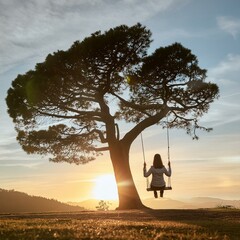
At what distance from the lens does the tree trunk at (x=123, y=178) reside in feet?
89.7

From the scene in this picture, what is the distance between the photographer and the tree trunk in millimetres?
27344

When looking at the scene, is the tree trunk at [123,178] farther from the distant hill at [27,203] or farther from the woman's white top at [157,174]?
the distant hill at [27,203]

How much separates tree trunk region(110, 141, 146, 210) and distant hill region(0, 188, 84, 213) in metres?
13.4

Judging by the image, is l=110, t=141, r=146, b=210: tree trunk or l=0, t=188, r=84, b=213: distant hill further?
l=0, t=188, r=84, b=213: distant hill

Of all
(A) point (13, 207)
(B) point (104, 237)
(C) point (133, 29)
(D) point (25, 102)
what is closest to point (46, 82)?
(D) point (25, 102)

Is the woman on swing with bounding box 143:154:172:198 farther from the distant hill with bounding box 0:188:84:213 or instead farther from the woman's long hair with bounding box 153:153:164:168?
the distant hill with bounding box 0:188:84:213

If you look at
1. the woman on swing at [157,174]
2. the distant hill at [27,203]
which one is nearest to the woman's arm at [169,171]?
the woman on swing at [157,174]

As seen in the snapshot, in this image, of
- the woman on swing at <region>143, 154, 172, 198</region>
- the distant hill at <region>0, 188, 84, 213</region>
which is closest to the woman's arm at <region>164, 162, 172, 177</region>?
the woman on swing at <region>143, 154, 172, 198</region>

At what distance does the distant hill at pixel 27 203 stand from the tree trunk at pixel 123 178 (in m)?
13.4

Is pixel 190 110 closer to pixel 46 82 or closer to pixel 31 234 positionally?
pixel 46 82

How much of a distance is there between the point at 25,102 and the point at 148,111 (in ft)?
26.0

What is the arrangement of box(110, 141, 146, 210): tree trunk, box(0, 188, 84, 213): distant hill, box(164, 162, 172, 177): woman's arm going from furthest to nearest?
box(0, 188, 84, 213): distant hill → box(110, 141, 146, 210): tree trunk → box(164, 162, 172, 177): woman's arm

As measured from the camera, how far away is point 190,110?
98.8 feet

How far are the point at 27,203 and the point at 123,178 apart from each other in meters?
17.4
